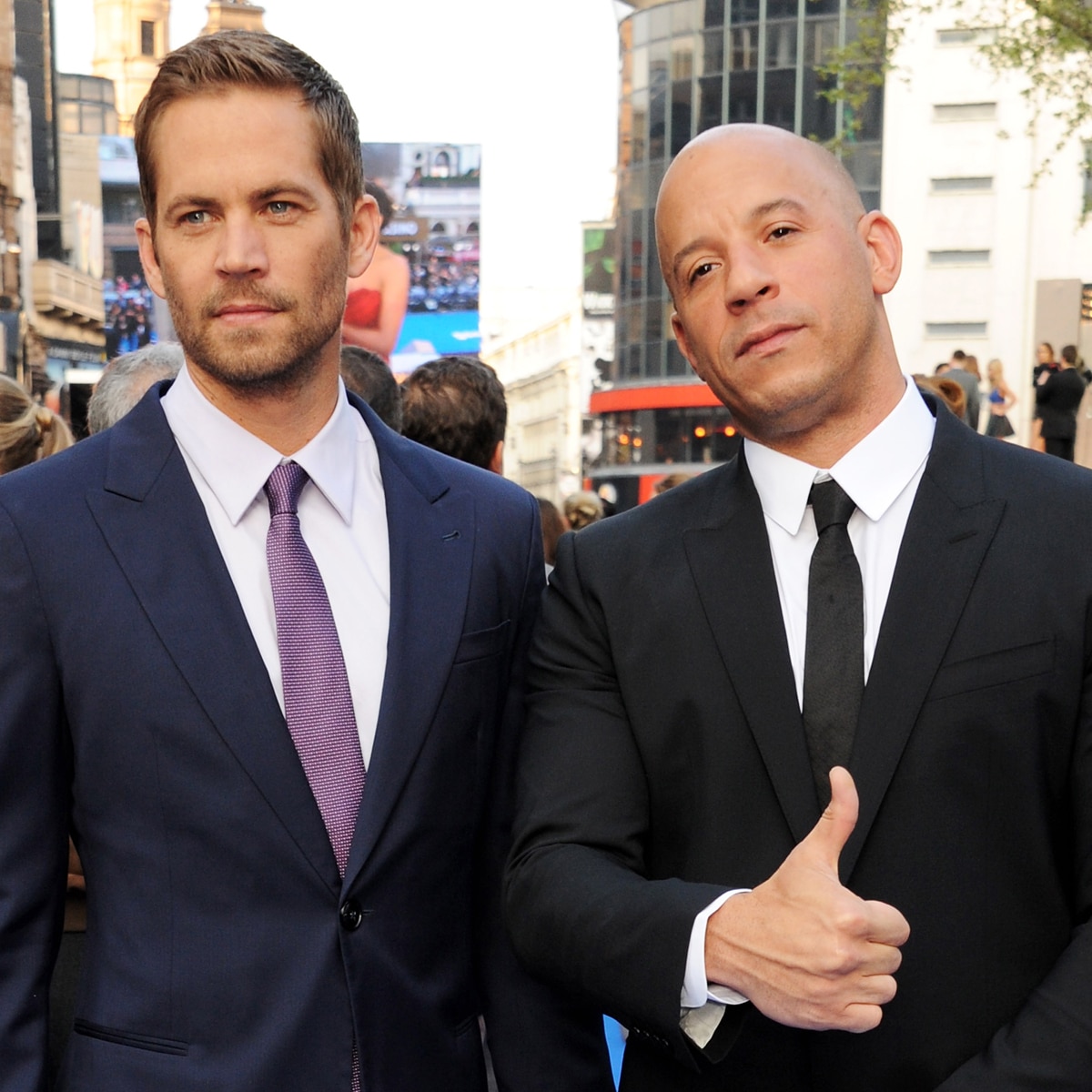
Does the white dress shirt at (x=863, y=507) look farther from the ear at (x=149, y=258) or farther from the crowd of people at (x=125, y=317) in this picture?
the crowd of people at (x=125, y=317)

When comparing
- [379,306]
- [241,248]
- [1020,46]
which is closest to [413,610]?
[241,248]

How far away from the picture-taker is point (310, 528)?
8.38ft

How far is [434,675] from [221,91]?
1078 millimetres

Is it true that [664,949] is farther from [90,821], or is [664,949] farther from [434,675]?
[90,821]

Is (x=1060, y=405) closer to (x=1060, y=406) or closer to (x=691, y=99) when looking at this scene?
(x=1060, y=406)

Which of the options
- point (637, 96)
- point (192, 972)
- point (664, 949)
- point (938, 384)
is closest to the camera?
point (664, 949)

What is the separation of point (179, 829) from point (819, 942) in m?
1.01

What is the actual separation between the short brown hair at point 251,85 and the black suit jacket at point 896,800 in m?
1.00

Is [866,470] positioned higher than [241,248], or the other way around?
[241,248]

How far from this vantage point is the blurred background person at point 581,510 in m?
9.26

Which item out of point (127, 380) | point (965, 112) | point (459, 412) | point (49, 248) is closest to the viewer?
point (127, 380)

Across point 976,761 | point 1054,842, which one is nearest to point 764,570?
point 976,761

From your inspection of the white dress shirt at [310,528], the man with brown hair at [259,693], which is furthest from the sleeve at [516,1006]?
the white dress shirt at [310,528]

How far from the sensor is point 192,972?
2.26 metres
